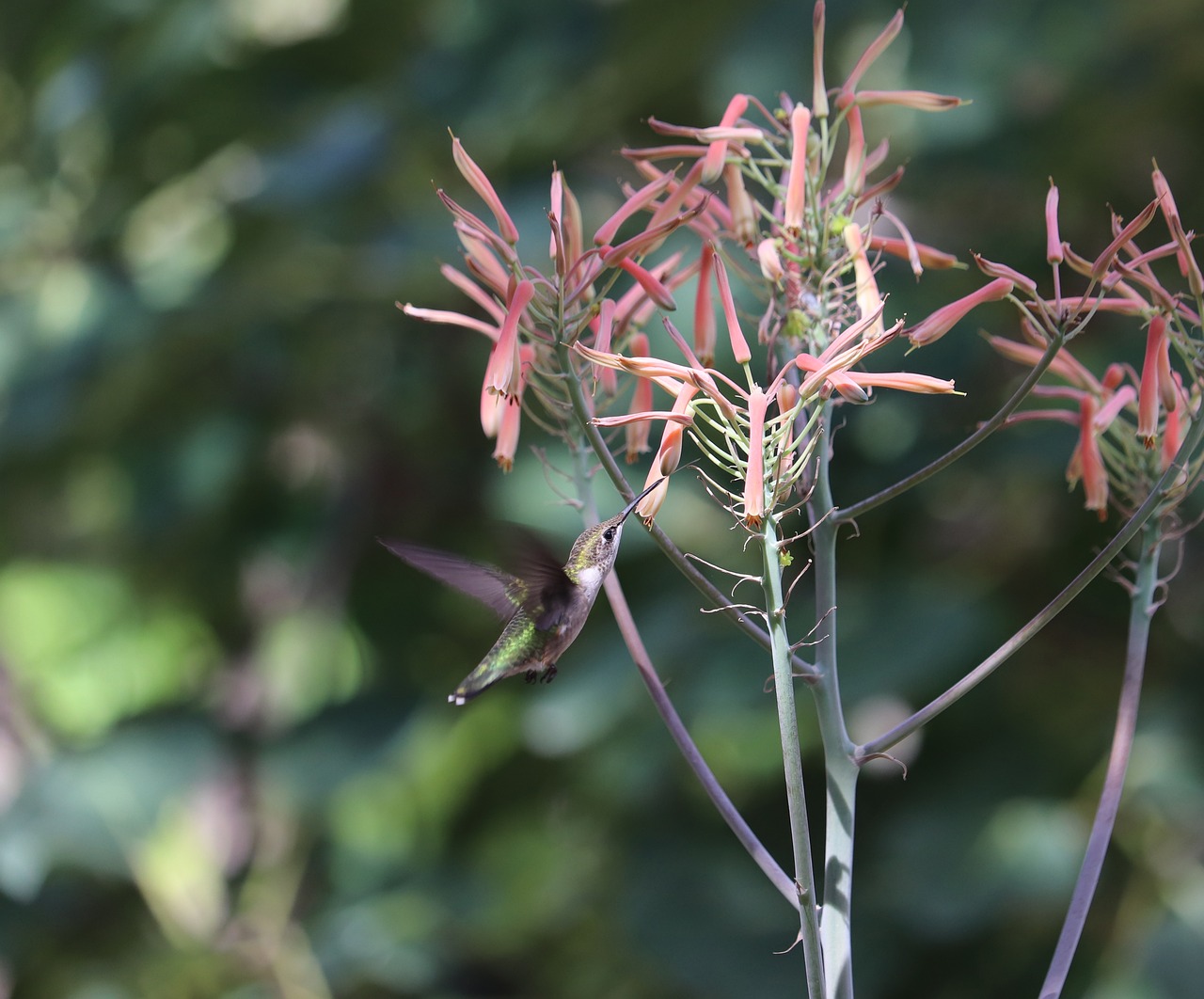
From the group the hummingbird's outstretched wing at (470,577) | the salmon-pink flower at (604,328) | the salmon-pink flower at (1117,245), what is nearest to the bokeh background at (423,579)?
the hummingbird's outstretched wing at (470,577)

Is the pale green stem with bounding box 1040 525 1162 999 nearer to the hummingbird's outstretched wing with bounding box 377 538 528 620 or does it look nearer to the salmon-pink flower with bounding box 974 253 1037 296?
the salmon-pink flower with bounding box 974 253 1037 296

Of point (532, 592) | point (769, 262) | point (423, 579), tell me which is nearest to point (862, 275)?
point (769, 262)

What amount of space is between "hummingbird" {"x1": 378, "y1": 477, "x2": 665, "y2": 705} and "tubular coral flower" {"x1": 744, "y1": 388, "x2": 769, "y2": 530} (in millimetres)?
108

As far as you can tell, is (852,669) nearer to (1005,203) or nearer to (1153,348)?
(1005,203)

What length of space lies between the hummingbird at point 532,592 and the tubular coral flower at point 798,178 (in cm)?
18

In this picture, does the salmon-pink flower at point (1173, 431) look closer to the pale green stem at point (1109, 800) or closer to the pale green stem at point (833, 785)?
the pale green stem at point (1109, 800)

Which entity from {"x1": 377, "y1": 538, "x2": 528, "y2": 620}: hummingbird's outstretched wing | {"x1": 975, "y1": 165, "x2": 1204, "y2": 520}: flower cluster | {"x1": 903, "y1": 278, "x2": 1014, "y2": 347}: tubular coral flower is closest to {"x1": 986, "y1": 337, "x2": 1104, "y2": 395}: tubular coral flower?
{"x1": 975, "y1": 165, "x2": 1204, "y2": 520}: flower cluster

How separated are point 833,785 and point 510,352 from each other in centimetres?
26

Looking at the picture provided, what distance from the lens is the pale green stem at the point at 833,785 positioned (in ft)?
1.89

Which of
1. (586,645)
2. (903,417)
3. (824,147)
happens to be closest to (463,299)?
(586,645)

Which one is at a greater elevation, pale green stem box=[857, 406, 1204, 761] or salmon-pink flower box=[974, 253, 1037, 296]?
salmon-pink flower box=[974, 253, 1037, 296]

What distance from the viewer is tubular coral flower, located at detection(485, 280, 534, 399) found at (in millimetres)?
593

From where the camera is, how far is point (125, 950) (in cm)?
271

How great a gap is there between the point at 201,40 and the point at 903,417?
1.59 m
